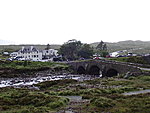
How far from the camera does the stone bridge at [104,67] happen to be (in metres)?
57.5

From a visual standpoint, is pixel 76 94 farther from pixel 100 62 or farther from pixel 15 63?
pixel 15 63

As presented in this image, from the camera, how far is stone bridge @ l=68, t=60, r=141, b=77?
57500mm

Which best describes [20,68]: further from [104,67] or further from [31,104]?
[31,104]

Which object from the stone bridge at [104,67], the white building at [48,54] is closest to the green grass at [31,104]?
the stone bridge at [104,67]

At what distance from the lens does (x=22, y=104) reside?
28922mm

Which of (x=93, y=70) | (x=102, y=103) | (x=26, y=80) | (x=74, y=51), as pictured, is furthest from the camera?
(x=74, y=51)

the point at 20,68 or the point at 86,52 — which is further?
the point at 86,52

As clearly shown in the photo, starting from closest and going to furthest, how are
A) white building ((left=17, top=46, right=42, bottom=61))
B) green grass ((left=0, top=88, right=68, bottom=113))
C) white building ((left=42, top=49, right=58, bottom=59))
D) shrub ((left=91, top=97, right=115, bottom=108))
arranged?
green grass ((left=0, top=88, right=68, bottom=113)), shrub ((left=91, top=97, right=115, bottom=108)), white building ((left=17, top=46, right=42, bottom=61)), white building ((left=42, top=49, right=58, bottom=59))

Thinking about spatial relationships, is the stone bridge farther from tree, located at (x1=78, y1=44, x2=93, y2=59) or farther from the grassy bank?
tree, located at (x1=78, y1=44, x2=93, y2=59)

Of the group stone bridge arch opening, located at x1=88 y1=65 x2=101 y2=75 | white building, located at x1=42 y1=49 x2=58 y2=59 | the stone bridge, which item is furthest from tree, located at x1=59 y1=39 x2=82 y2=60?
stone bridge arch opening, located at x1=88 y1=65 x2=101 y2=75

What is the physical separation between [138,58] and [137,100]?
5478cm

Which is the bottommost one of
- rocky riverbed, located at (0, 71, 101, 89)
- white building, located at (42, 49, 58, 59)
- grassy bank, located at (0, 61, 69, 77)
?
rocky riverbed, located at (0, 71, 101, 89)

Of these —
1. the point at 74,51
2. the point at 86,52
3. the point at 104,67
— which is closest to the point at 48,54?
the point at 74,51

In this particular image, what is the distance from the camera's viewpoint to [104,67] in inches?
2682
